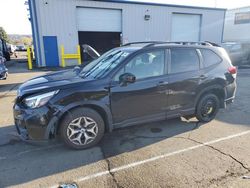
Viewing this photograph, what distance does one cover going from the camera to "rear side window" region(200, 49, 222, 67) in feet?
14.8

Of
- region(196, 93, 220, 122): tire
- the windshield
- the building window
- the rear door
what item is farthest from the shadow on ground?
the building window

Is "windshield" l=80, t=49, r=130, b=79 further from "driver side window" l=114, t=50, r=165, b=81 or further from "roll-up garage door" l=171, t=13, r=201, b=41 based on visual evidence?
"roll-up garage door" l=171, t=13, r=201, b=41

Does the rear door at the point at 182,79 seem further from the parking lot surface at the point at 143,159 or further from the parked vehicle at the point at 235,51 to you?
the parked vehicle at the point at 235,51

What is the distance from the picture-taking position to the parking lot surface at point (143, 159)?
9.23 feet

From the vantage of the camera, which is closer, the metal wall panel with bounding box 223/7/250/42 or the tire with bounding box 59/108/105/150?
the tire with bounding box 59/108/105/150

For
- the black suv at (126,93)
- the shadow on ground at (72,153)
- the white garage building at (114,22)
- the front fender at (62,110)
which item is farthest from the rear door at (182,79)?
the white garage building at (114,22)

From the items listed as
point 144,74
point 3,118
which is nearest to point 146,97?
point 144,74

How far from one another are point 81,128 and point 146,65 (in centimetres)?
162

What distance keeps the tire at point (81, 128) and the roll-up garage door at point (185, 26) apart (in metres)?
17.4

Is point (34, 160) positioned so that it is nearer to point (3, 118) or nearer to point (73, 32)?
point (3, 118)

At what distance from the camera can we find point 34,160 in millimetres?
3322

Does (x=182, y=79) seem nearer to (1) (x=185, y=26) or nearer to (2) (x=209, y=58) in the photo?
(2) (x=209, y=58)

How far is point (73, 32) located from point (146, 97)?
44.3 feet

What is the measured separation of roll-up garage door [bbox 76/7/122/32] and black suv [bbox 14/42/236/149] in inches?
517
